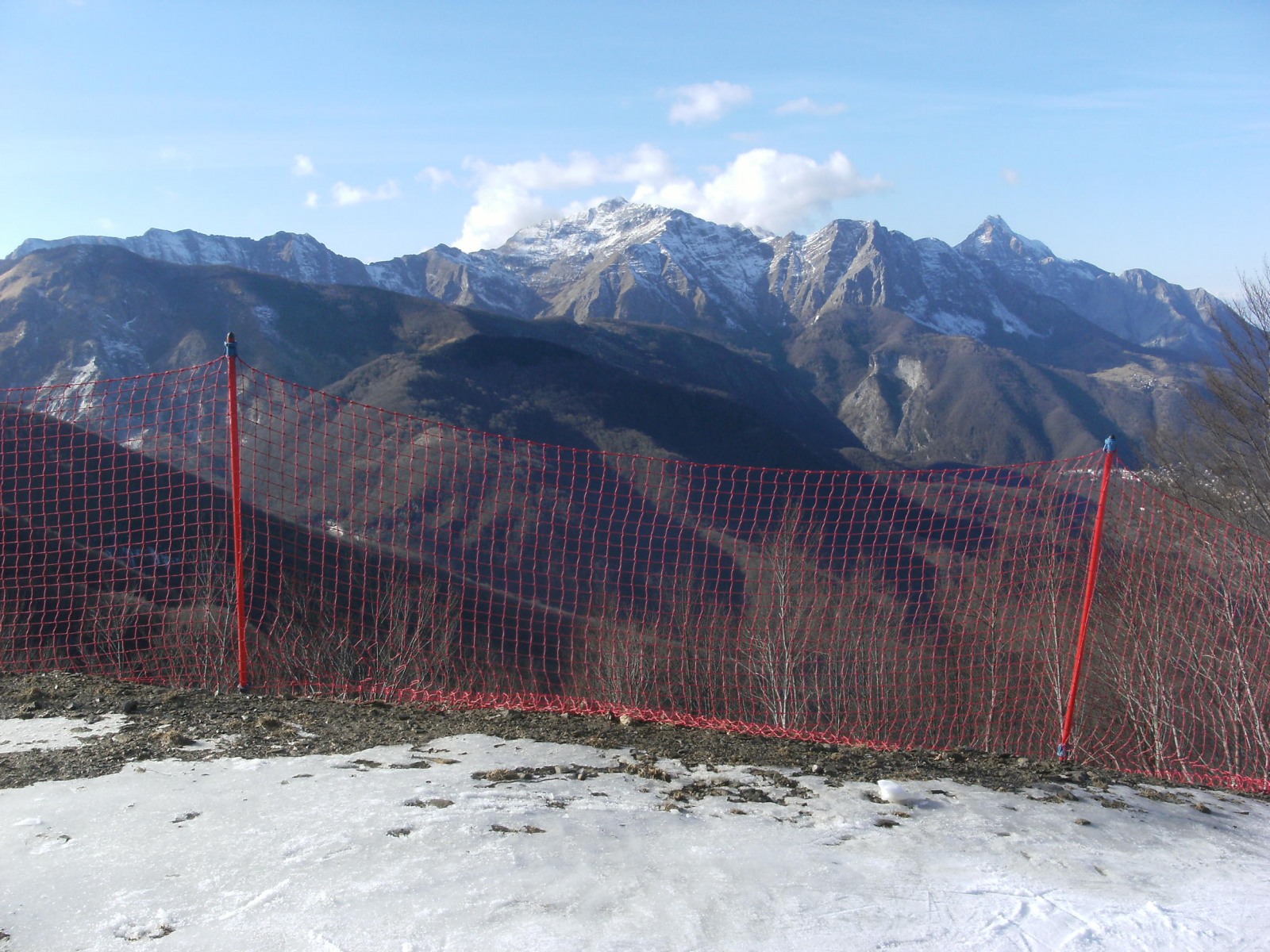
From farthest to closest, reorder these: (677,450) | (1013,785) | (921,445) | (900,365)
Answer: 1. (900,365)
2. (921,445)
3. (677,450)
4. (1013,785)

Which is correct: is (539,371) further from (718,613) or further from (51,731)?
(51,731)

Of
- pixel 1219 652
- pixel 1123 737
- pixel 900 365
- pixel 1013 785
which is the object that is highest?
pixel 900 365

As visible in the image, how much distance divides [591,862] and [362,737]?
1812 millimetres

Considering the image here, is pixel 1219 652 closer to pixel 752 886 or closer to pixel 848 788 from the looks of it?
pixel 848 788

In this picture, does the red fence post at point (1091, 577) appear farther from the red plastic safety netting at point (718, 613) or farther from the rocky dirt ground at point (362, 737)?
the red plastic safety netting at point (718, 613)

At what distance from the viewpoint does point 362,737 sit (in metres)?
4.53

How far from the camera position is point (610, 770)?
4191mm

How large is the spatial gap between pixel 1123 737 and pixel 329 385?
323 feet

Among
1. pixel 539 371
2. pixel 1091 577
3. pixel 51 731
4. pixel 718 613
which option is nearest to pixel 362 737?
pixel 51 731

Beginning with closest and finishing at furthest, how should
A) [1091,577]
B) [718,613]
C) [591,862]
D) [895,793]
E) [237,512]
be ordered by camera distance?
[591,862], [895,793], [1091,577], [237,512], [718,613]

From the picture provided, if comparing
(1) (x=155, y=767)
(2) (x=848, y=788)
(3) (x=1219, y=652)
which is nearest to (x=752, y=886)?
(2) (x=848, y=788)

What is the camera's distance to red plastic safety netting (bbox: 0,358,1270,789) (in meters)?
8.52

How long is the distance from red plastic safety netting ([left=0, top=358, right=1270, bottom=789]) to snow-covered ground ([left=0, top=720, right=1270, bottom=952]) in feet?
4.54

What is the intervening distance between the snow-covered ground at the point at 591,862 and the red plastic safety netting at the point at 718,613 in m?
1.38
